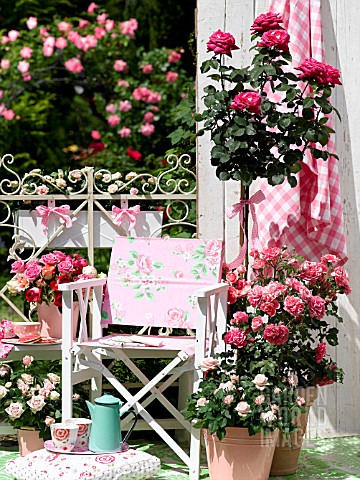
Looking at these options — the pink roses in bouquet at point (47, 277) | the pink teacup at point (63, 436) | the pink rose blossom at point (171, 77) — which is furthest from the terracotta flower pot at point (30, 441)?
the pink rose blossom at point (171, 77)

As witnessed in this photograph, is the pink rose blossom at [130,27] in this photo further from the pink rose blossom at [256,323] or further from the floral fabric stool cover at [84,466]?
the floral fabric stool cover at [84,466]

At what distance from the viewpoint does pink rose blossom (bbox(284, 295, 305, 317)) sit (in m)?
3.57

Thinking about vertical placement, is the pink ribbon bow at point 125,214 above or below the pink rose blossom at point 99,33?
below

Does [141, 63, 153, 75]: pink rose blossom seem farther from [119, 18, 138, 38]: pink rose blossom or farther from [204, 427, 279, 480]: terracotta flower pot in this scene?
[204, 427, 279, 480]: terracotta flower pot

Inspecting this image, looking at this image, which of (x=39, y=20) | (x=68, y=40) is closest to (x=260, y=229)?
(x=68, y=40)

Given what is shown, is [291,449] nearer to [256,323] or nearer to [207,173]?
[256,323]

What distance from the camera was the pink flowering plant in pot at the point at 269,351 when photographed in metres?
3.49

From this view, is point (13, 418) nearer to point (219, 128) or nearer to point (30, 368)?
point (30, 368)

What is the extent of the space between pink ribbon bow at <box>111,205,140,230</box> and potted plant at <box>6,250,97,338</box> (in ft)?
0.94

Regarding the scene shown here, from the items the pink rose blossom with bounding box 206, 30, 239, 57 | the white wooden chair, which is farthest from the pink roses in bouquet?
the pink rose blossom with bounding box 206, 30, 239, 57

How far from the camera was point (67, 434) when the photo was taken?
3527mm

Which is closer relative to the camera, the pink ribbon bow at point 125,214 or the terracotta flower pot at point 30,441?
the terracotta flower pot at point 30,441

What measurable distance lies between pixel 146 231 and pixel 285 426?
1.29 meters

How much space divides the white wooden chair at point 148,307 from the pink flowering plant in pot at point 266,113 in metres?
0.41
